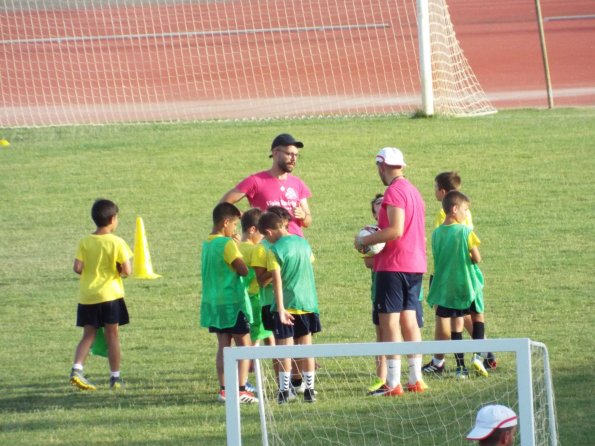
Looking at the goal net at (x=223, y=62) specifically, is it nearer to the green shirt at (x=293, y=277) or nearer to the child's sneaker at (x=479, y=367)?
the child's sneaker at (x=479, y=367)

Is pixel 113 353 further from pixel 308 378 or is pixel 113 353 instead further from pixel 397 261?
pixel 397 261

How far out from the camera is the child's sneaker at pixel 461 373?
9.10m

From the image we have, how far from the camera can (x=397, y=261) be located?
877 centimetres

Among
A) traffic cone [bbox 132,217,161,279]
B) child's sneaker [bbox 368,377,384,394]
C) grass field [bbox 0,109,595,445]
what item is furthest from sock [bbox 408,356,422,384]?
traffic cone [bbox 132,217,161,279]

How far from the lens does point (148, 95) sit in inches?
929

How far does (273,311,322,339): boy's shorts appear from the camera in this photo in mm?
8688

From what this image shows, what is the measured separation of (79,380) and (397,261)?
2652 millimetres

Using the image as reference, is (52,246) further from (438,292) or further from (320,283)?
(438,292)

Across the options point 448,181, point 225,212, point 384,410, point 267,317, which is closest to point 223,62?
point 448,181

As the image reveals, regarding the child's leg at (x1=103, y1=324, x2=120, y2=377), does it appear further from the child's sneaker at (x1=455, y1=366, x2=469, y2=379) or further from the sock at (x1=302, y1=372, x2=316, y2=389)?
the child's sneaker at (x1=455, y1=366, x2=469, y2=379)

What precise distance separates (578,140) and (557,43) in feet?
36.2

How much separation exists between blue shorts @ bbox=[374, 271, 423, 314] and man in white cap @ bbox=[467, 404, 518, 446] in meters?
3.75

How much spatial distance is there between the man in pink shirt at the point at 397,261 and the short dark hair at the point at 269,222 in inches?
23.3

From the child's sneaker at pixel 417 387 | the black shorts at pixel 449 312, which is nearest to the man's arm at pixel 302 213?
the black shorts at pixel 449 312
